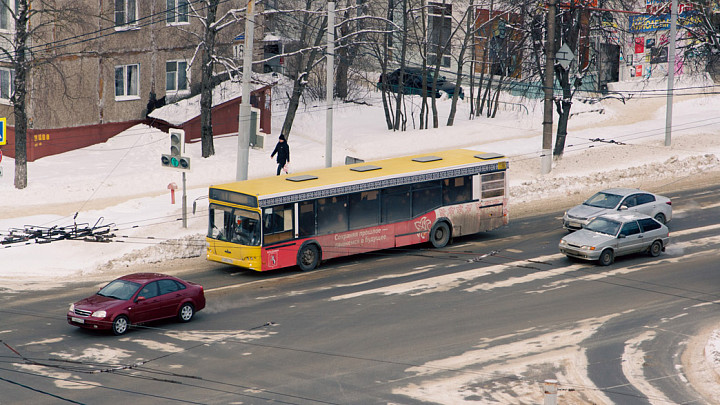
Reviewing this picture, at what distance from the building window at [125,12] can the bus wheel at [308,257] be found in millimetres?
21007

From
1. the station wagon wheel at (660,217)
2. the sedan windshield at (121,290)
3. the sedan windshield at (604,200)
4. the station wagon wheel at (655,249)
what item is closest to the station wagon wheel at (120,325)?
the sedan windshield at (121,290)

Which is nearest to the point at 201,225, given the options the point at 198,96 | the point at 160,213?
the point at 160,213

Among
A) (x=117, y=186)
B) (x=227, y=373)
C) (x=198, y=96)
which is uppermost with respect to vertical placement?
(x=198, y=96)

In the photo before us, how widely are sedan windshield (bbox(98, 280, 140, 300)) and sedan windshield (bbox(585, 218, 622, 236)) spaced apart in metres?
13.8

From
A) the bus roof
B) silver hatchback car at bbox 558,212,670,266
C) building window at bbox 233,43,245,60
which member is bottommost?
silver hatchback car at bbox 558,212,670,266

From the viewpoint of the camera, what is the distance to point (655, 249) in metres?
28.4

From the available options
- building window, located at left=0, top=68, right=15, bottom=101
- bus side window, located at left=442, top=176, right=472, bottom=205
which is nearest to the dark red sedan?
bus side window, located at left=442, top=176, right=472, bottom=205

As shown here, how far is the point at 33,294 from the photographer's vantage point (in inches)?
968

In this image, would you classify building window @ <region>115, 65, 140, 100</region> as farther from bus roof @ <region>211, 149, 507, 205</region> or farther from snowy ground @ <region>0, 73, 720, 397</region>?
bus roof @ <region>211, 149, 507, 205</region>

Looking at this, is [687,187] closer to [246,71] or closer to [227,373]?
[246,71]

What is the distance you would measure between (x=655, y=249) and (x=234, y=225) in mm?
12708

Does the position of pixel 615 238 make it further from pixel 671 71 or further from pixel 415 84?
pixel 415 84

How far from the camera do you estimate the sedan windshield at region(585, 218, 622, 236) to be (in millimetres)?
27778

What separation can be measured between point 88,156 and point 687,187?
Result: 25.1 meters
